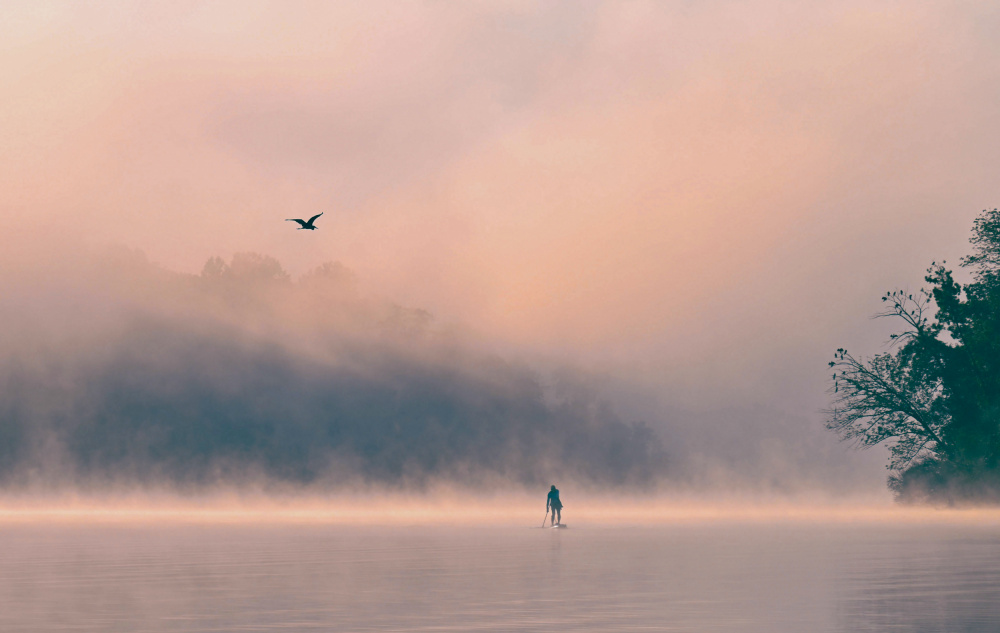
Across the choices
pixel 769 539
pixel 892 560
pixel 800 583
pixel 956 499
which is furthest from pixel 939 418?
pixel 800 583

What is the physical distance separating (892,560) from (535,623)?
70.5 ft

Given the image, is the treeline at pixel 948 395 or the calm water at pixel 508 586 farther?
the treeline at pixel 948 395

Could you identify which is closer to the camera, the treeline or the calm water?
the calm water

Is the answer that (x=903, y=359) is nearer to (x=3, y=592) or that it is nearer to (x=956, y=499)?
(x=956, y=499)

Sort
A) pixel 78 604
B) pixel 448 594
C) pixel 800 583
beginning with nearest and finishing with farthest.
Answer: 1. pixel 78 604
2. pixel 448 594
3. pixel 800 583

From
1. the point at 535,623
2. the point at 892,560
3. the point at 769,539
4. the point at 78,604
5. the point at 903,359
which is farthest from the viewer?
the point at 903,359

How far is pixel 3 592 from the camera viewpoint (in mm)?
30172

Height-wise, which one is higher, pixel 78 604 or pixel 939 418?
pixel 939 418

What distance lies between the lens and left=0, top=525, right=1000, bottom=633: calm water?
24047mm

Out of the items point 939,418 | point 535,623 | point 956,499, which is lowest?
point 535,623

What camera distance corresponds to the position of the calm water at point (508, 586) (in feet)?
78.9

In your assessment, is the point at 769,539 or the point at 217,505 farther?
the point at 217,505

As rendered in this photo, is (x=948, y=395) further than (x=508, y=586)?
Yes

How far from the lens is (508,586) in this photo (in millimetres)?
31578
